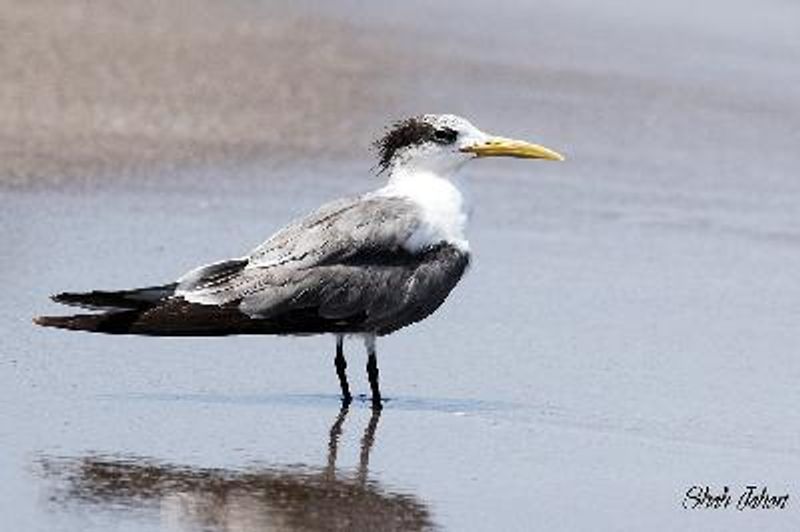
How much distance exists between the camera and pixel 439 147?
808 centimetres

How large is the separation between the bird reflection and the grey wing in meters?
0.97

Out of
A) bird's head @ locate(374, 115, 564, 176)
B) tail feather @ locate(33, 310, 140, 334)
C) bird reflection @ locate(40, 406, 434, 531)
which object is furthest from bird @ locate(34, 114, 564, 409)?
bird reflection @ locate(40, 406, 434, 531)

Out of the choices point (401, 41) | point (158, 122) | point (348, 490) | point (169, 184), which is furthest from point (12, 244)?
point (401, 41)

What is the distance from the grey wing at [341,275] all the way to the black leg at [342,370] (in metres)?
0.08

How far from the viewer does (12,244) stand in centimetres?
901

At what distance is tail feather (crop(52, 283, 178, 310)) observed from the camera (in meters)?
7.14

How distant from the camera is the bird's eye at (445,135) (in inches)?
319

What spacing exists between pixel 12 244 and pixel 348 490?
3.10m

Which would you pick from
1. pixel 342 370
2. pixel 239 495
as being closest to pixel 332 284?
pixel 342 370

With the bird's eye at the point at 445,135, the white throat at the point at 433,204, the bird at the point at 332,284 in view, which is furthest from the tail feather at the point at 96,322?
the bird's eye at the point at 445,135

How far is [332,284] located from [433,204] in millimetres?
528

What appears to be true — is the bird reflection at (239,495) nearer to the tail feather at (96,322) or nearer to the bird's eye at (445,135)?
the tail feather at (96,322)

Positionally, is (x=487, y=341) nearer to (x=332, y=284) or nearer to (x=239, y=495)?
(x=332, y=284)

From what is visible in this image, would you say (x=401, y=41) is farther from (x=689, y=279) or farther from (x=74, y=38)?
(x=689, y=279)
